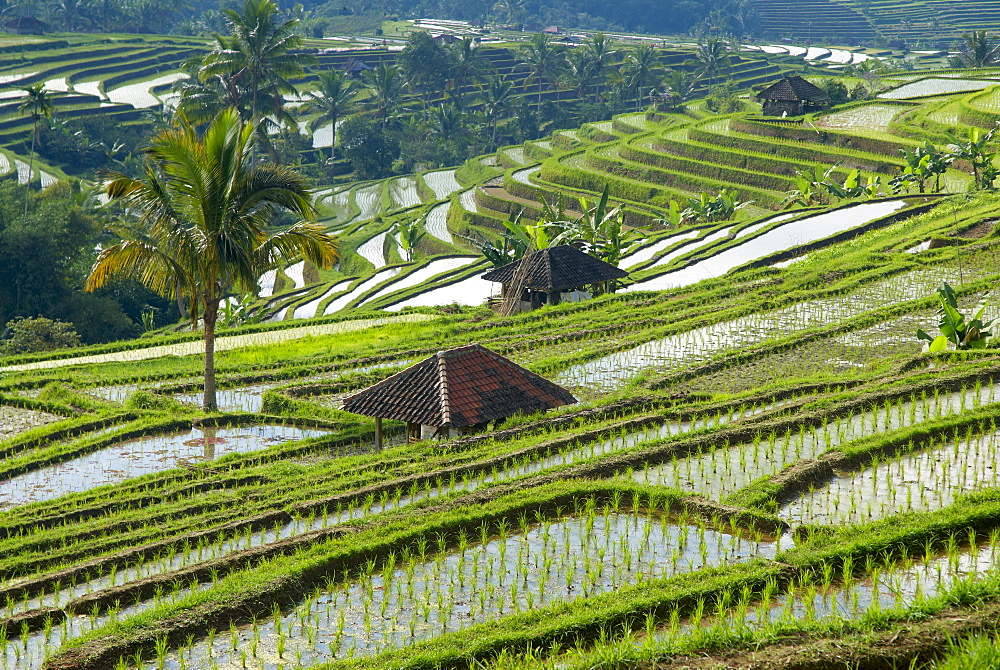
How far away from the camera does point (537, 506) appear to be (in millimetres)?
9445

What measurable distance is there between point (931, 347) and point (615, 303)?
697cm

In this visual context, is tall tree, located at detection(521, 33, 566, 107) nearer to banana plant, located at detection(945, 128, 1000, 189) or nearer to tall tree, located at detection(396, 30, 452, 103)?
tall tree, located at detection(396, 30, 452, 103)

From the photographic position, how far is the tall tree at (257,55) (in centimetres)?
3712

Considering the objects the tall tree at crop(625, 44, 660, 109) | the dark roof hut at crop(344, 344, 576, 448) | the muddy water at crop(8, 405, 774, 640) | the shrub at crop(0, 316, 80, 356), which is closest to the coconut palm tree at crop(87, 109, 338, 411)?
the dark roof hut at crop(344, 344, 576, 448)

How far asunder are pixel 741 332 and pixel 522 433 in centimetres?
595

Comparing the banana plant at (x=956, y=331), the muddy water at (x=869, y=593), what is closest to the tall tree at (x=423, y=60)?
the banana plant at (x=956, y=331)

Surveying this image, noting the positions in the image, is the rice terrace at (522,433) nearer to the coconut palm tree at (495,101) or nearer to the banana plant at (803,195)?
the banana plant at (803,195)

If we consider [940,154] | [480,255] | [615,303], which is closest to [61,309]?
[480,255]

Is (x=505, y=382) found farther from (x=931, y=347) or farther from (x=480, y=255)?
(x=480, y=255)

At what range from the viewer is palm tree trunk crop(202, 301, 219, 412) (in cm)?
1409

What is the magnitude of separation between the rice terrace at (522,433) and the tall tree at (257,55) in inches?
292

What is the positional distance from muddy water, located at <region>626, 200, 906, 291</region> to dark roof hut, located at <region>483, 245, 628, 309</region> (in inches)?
49.2

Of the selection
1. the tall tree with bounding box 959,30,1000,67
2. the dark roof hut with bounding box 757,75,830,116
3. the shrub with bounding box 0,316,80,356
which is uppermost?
the tall tree with bounding box 959,30,1000,67

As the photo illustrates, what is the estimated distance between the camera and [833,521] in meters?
8.74
